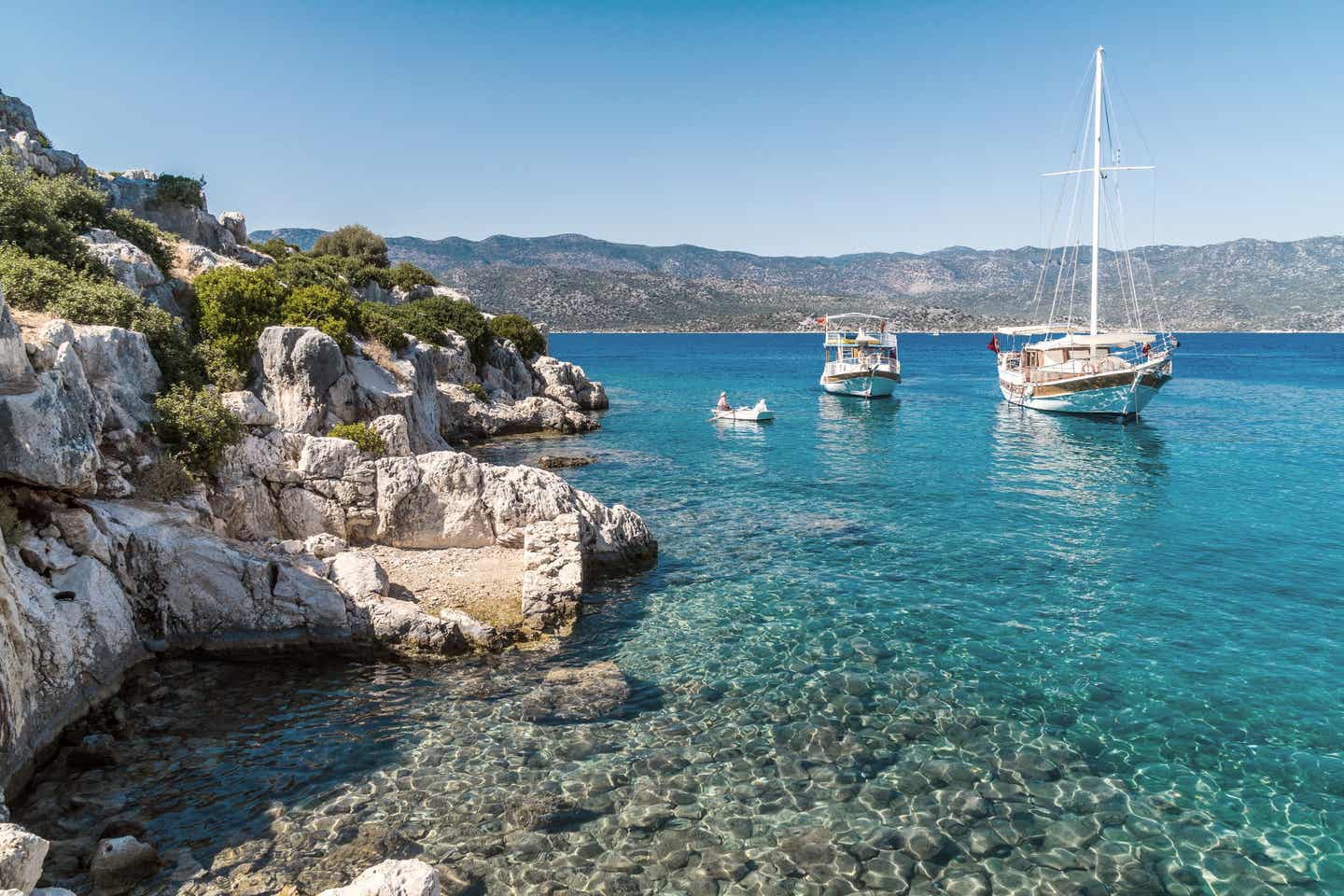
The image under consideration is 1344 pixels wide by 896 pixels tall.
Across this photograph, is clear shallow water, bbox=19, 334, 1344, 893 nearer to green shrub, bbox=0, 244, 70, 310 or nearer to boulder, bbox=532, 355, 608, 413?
green shrub, bbox=0, 244, 70, 310

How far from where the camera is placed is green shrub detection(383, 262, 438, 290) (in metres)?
53.4

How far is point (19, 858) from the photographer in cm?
580

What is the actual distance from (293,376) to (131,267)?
470 centimetres

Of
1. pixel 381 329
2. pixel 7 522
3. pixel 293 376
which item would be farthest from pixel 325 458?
pixel 381 329

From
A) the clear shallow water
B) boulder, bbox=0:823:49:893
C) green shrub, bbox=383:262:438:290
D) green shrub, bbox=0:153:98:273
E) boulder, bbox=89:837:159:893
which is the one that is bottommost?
the clear shallow water

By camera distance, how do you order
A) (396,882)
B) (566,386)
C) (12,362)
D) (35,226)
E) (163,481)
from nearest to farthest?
(396,882), (12,362), (163,481), (35,226), (566,386)

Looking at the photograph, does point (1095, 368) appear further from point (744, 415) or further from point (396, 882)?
point (396, 882)

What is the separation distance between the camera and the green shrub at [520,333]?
52.7 m

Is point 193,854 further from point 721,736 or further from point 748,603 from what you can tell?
point 748,603

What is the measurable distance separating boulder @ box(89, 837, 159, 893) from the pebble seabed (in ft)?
0.53

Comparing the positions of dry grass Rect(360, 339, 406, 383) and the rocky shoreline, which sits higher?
dry grass Rect(360, 339, 406, 383)

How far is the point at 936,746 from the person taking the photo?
35.9 feet

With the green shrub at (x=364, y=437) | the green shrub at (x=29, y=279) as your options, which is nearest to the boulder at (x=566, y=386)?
the green shrub at (x=364, y=437)

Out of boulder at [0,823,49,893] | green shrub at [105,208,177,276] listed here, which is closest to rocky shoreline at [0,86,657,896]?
boulder at [0,823,49,893]
